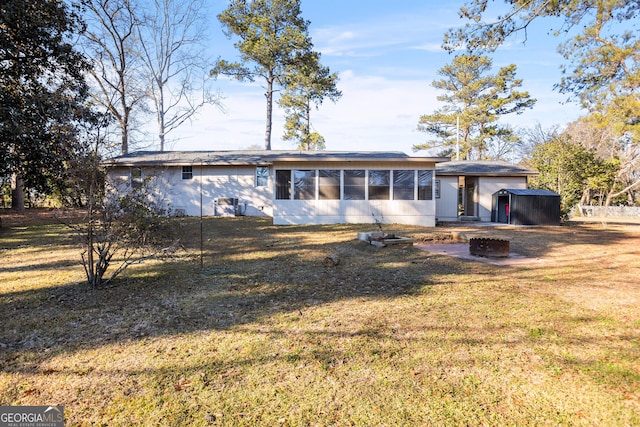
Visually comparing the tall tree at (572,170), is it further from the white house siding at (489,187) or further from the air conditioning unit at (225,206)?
the air conditioning unit at (225,206)

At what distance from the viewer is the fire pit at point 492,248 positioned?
26.4 ft

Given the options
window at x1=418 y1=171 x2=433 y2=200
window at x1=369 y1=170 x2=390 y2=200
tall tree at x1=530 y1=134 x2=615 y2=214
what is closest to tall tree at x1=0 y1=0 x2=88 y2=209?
window at x1=369 y1=170 x2=390 y2=200

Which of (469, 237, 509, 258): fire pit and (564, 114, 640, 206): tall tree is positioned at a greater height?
(564, 114, 640, 206): tall tree

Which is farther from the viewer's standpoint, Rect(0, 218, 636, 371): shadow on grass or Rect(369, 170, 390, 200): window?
Rect(369, 170, 390, 200): window

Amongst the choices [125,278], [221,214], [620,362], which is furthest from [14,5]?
[620,362]

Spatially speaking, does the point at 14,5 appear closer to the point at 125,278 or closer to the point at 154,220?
the point at 154,220

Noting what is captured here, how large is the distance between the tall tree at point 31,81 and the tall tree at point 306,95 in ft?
45.1

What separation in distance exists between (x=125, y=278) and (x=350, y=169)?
33.3ft

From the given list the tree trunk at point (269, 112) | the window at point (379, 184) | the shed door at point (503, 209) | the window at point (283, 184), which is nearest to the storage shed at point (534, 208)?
the shed door at point (503, 209)

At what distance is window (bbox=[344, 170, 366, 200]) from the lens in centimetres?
1480

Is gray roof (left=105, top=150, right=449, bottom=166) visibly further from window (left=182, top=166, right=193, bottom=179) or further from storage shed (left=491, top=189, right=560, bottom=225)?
storage shed (left=491, top=189, right=560, bottom=225)

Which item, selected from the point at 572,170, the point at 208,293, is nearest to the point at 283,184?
the point at 208,293

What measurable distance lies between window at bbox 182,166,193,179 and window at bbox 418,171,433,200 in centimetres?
1126

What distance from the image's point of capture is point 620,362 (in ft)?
10.5
